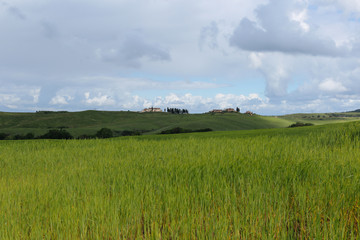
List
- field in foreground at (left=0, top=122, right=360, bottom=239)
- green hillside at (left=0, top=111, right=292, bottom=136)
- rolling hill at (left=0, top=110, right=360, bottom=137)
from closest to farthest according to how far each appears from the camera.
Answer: field in foreground at (left=0, top=122, right=360, bottom=239)
rolling hill at (left=0, top=110, right=360, bottom=137)
green hillside at (left=0, top=111, right=292, bottom=136)

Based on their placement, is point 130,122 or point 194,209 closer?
point 194,209

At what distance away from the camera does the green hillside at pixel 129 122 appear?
2717 inches

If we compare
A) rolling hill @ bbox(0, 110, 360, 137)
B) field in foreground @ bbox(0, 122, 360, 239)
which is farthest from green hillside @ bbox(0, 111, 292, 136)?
field in foreground @ bbox(0, 122, 360, 239)

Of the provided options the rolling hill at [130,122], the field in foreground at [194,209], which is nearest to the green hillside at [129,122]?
the rolling hill at [130,122]

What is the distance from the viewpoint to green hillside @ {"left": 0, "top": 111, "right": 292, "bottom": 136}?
69000 millimetres

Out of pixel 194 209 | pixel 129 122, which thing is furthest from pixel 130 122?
pixel 194 209

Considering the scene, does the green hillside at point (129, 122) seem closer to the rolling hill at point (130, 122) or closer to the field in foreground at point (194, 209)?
the rolling hill at point (130, 122)

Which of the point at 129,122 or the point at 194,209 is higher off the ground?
the point at 194,209

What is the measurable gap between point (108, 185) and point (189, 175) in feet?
6.02

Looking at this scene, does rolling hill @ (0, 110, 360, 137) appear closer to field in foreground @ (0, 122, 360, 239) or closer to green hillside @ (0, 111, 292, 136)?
green hillside @ (0, 111, 292, 136)

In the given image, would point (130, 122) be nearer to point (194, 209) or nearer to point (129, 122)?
point (129, 122)

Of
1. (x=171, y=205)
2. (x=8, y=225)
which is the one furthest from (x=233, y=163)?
(x=8, y=225)

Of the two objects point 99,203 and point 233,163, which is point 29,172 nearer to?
point 99,203

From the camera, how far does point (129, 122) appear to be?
86.8 meters
